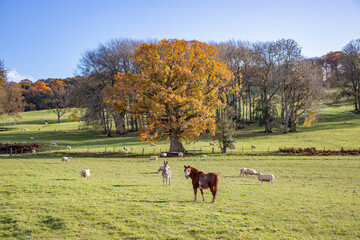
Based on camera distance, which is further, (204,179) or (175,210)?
(204,179)

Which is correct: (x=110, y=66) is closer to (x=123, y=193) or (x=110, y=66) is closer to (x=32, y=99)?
(x=123, y=193)

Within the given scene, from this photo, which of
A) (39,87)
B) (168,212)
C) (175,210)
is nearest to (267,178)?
(175,210)

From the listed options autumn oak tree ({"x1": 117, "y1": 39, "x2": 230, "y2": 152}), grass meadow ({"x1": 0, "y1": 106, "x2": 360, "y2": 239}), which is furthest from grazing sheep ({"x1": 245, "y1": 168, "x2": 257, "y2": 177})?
autumn oak tree ({"x1": 117, "y1": 39, "x2": 230, "y2": 152})

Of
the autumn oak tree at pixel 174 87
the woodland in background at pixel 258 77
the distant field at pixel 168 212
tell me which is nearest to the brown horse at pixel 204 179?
the distant field at pixel 168 212

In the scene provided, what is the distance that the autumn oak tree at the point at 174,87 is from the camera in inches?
1464

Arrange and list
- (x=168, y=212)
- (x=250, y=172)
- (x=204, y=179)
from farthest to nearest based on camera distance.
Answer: (x=250, y=172) < (x=204, y=179) < (x=168, y=212)

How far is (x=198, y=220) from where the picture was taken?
1079 cm

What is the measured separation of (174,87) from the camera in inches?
1529

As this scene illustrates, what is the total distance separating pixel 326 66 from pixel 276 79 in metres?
71.5

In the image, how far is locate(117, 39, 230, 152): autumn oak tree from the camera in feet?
122

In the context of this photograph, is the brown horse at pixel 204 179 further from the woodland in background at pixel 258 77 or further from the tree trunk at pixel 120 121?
the tree trunk at pixel 120 121

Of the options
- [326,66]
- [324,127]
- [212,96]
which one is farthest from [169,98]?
[326,66]

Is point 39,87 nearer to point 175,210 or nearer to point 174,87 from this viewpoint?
point 174,87

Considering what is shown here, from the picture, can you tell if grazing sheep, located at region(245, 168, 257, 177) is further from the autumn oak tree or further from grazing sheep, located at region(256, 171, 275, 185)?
the autumn oak tree
